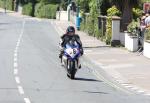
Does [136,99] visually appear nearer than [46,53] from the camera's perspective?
Yes

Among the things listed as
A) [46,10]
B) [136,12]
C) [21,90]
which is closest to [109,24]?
[136,12]

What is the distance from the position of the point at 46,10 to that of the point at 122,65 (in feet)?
206

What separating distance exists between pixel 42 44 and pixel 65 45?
15.3 metres

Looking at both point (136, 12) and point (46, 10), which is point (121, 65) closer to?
point (136, 12)

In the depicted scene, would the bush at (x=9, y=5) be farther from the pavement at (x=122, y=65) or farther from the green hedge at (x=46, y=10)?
the pavement at (x=122, y=65)

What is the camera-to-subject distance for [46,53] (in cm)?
3030

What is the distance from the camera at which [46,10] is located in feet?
287

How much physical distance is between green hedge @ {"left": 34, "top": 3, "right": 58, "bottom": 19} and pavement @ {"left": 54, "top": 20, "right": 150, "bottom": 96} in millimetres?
49733

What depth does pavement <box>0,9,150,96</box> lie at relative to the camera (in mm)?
19922

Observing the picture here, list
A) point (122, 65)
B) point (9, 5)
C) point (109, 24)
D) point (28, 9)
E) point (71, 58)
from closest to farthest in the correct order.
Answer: point (71, 58)
point (122, 65)
point (109, 24)
point (28, 9)
point (9, 5)

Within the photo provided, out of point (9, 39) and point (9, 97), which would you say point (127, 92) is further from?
point (9, 39)

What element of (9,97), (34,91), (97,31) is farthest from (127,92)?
(97,31)

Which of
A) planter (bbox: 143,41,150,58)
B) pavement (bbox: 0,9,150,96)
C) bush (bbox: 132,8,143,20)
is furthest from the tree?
planter (bbox: 143,41,150,58)

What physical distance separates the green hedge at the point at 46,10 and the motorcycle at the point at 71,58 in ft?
211
